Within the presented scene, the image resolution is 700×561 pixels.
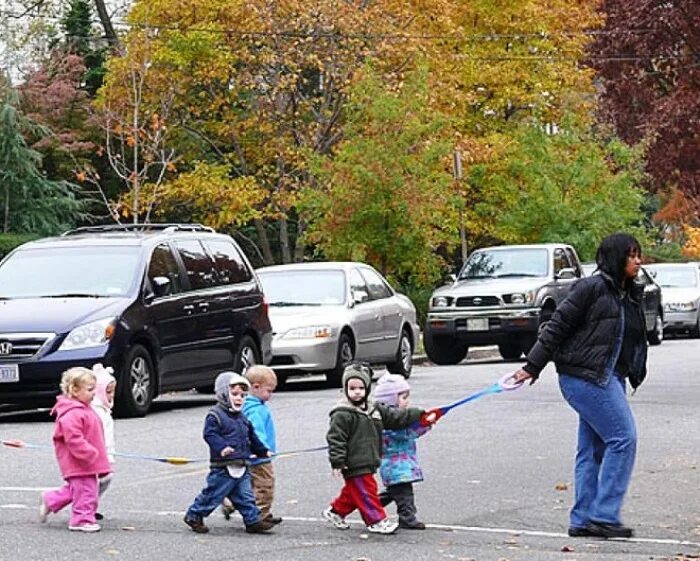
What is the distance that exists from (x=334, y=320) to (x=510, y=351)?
7574mm

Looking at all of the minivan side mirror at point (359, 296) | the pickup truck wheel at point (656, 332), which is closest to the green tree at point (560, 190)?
the pickup truck wheel at point (656, 332)

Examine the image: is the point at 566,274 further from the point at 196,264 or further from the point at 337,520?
the point at 337,520

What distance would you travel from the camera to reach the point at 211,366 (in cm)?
1864

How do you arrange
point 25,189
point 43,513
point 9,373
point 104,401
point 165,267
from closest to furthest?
1. point 43,513
2. point 104,401
3. point 9,373
4. point 165,267
5. point 25,189

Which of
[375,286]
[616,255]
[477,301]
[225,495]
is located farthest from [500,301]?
[225,495]

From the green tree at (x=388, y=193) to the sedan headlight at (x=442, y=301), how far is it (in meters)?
4.04

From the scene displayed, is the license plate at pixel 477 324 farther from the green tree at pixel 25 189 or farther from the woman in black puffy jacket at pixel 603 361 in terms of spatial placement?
the green tree at pixel 25 189

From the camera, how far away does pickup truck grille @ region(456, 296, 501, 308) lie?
26.7 m

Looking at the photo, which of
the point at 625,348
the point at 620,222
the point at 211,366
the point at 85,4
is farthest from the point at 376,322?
the point at 85,4

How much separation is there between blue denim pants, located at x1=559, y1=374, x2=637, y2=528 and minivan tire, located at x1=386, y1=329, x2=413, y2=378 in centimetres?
1338

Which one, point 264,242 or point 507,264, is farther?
point 264,242

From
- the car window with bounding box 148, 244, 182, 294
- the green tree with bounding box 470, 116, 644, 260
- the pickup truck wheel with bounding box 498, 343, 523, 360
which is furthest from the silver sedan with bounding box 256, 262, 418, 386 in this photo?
the green tree with bounding box 470, 116, 644, 260

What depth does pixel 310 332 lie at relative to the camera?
68.8 ft

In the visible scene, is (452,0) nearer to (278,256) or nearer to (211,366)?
(278,256)
